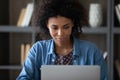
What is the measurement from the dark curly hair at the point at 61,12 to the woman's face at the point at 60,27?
0.03 meters

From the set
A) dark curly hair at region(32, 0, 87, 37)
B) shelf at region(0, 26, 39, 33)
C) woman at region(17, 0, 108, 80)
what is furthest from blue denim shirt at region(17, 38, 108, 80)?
shelf at region(0, 26, 39, 33)

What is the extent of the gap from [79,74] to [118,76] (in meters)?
1.83

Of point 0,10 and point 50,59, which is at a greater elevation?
point 0,10

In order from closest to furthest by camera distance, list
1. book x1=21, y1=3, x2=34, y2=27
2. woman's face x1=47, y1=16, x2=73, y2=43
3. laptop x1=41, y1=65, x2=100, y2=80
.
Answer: laptop x1=41, y1=65, x2=100, y2=80, woman's face x1=47, y1=16, x2=73, y2=43, book x1=21, y1=3, x2=34, y2=27

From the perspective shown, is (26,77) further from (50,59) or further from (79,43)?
(79,43)

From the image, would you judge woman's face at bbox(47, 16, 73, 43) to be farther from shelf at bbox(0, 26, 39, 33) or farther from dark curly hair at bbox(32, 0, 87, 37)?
shelf at bbox(0, 26, 39, 33)

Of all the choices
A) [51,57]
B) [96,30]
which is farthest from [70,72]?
[96,30]

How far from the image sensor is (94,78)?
150 cm

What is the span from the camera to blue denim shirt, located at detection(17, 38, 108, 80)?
1.81 m

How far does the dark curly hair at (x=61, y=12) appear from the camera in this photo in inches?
70.3

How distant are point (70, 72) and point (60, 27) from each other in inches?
14.8

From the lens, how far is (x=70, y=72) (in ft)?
4.86

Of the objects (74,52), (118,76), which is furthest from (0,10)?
(74,52)

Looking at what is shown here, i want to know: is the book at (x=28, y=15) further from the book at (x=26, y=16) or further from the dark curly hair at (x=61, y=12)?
the dark curly hair at (x=61, y=12)
